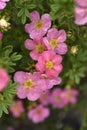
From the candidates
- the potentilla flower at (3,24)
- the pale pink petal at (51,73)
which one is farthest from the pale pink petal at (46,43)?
the potentilla flower at (3,24)

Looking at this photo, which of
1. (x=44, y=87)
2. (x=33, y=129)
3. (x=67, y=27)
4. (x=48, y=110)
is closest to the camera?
(x=44, y=87)

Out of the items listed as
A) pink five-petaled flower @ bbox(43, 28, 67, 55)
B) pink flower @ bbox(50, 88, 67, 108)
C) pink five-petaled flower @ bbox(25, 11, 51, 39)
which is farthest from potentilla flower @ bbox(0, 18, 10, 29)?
pink flower @ bbox(50, 88, 67, 108)

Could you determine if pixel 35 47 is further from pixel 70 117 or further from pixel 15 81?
pixel 70 117

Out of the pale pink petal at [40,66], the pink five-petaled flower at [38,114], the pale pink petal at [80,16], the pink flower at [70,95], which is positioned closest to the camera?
the pale pink petal at [80,16]

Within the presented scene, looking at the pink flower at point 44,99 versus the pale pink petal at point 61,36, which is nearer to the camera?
the pale pink petal at point 61,36

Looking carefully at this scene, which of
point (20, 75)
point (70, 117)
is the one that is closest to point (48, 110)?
point (70, 117)

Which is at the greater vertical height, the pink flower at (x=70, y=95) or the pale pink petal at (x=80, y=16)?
the pale pink petal at (x=80, y=16)

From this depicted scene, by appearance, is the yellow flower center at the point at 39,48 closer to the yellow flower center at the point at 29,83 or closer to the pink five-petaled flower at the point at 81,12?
the yellow flower center at the point at 29,83
